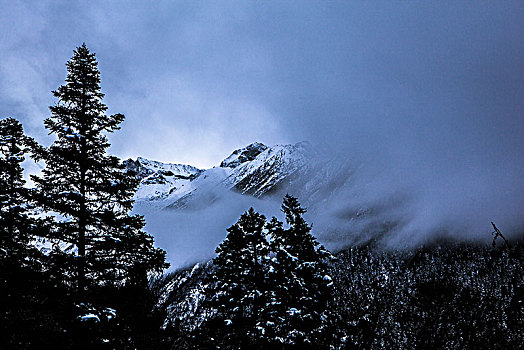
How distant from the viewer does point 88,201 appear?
12.0m

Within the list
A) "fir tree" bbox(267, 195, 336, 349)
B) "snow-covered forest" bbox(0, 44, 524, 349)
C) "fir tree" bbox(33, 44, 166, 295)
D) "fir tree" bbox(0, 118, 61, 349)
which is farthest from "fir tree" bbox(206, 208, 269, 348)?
"fir tree" bbox(0, 118, 61, 349)

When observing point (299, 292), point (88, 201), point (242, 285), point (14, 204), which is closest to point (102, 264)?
point (88, 201)

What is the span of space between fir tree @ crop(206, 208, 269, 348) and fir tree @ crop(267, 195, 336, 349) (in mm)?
874

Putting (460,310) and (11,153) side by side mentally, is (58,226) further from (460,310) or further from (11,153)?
(460,310)

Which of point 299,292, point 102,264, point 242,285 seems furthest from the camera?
point 242,285

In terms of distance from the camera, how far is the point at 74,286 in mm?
10969

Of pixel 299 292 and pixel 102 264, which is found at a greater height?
pixel 102 264

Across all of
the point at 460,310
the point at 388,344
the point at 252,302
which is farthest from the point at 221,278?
the point at 460,310

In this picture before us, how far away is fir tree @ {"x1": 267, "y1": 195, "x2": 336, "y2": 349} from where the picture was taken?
17328 mm

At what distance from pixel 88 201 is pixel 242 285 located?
1032 cm

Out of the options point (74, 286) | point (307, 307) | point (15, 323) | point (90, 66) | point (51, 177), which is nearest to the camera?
point (15, 323)

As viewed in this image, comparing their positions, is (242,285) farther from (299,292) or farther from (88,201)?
(88,201)

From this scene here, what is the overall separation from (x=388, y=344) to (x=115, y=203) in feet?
565

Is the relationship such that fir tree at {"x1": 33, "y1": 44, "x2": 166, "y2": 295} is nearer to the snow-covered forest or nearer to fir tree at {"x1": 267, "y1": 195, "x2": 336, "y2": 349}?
the snow-covered forest
